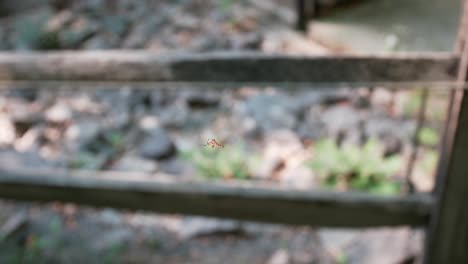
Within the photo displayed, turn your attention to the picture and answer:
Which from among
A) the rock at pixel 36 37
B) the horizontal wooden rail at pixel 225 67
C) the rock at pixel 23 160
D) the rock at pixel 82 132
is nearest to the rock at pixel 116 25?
the rock at pixel 36 37

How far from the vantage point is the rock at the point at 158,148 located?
317 centimetres

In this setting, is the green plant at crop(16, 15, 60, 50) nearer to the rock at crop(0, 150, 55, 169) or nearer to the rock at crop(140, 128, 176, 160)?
the rock at crop(0, 150, 55, 169)

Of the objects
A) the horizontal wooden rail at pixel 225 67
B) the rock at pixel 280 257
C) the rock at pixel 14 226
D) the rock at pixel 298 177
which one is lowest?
the rock at pixel 14 226

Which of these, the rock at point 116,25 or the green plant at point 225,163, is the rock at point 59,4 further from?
the green plant at point 225,163

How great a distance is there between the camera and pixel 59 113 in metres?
3.89

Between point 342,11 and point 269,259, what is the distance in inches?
115

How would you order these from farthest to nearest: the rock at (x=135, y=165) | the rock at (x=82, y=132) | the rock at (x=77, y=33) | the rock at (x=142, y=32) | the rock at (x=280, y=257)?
1. the rock at (x=77, y=33)
2. the rock at (x=142, y=32)
3. the rock at (x=82, y=132)
4. the rock at (x=135, y=165)
5. the rock at (x=280, y=257)

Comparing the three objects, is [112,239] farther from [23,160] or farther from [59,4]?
[59,4]

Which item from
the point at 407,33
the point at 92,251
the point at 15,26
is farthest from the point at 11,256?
the point at 15,26

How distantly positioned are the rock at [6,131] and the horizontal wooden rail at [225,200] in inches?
76.3

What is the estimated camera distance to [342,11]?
4.51 metres

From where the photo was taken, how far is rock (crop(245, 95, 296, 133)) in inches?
131

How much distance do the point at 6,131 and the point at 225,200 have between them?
274 cm

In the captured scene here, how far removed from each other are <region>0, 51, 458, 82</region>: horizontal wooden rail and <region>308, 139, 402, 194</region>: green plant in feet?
5.28
